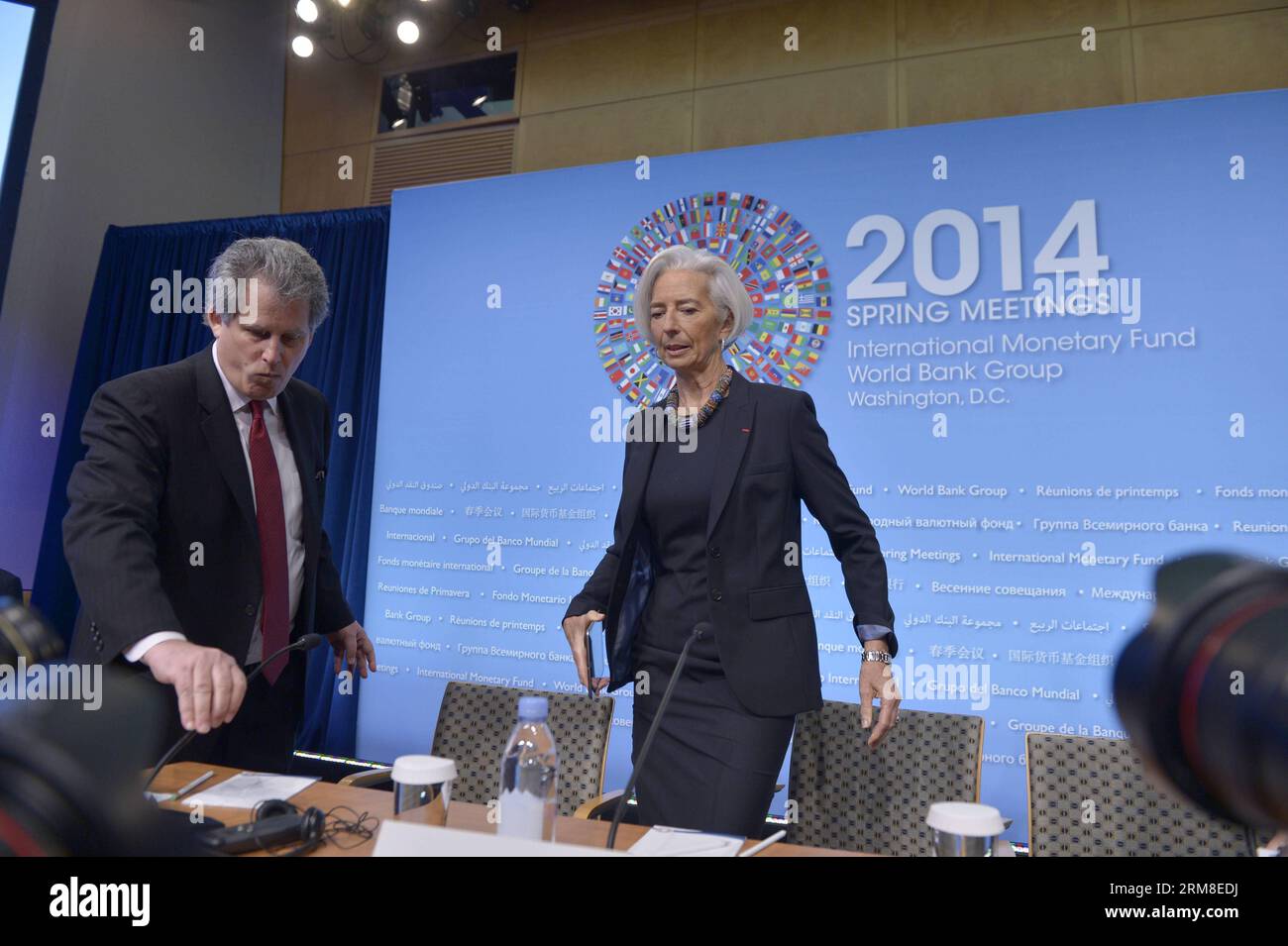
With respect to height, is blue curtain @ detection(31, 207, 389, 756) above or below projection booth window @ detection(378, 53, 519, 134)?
below

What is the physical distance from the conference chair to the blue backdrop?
1542 mm

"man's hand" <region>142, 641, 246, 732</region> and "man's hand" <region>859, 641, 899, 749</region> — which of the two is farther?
"man's hand" <region>859, 641, 899, 749</region>

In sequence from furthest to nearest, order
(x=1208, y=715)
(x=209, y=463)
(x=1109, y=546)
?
(x=1109, y=546), (x=209, y=463), (x=1208, y=715)

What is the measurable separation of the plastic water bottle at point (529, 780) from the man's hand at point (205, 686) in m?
0.40

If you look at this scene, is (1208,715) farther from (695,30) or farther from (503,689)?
(695,30)

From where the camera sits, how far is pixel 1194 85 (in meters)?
4.13

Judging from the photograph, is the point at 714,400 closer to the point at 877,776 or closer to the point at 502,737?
the point at 877,776

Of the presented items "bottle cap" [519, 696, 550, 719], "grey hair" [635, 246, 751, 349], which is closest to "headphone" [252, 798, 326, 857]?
"bottle cap" [519, 696, 550, 719]

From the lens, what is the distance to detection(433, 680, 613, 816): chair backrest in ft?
7.84

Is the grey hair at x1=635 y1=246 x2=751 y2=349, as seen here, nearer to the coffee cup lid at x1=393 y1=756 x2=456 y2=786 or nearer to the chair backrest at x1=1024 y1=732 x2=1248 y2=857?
the coffee cup lid at x1=393 y1=756 x2=456 y2=786

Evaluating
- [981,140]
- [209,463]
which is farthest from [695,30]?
[209,463]

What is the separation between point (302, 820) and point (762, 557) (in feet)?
3.22

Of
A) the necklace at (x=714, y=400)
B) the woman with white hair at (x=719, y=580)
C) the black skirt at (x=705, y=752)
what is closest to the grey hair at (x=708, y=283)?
the woman with white hair at (x=719, y=580)
